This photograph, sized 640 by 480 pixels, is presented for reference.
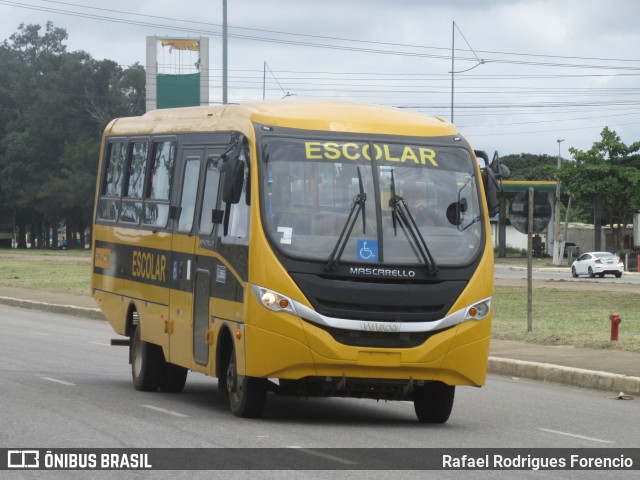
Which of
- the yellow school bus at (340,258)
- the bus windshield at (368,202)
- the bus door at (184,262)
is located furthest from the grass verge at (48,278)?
the bus windshield at (368,202)

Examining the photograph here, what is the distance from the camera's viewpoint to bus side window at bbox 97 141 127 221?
717 inches

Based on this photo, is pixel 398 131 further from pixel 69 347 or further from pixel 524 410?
pixel 69 347

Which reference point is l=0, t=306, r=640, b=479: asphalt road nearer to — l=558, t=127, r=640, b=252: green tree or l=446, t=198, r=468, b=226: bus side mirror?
l=446, t=198, r=468, b=226: bus side mirror

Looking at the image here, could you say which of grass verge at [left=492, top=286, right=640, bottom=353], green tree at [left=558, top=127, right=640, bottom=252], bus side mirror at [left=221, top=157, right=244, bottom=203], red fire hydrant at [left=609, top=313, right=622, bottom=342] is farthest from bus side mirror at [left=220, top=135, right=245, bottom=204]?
green tree at [left=558, top=127, right=640, bottom=252]

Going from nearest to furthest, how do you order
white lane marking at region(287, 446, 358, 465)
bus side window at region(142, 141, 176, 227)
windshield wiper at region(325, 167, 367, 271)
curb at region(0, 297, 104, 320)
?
white lane marking at region(287, 446, 358, 465) < windshield wiper at region(325, 167, 367, 271) < bus side window at region(142, 141, 176, 227) < curb at region(0, 297, 104, 320)

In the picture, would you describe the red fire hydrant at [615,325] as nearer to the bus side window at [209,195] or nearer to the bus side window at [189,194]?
the bus side window at [189,194]

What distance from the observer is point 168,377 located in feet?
54.0

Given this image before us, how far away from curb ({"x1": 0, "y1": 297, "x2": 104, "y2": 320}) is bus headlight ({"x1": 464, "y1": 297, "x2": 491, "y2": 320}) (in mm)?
19644

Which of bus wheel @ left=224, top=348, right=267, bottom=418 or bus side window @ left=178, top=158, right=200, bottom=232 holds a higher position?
bus side window @ left=178, top=158, right=200, bottom=232

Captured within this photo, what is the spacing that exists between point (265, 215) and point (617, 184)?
6902 cm

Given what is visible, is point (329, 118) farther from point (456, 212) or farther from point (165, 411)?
point (165, 411)

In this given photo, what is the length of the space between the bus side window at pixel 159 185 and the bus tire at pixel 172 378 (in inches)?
66.3

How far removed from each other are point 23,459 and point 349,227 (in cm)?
415

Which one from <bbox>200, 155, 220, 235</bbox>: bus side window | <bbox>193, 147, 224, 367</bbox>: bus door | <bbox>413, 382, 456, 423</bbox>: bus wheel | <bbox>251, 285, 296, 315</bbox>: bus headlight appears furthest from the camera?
<bbox>200, 155, 220, 235</bbox>: bus side window
